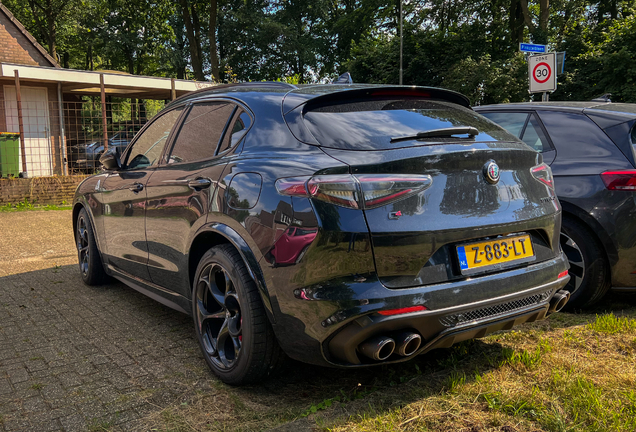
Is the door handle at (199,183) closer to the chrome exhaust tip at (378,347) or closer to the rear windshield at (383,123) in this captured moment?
the rear windshield at (383,123)

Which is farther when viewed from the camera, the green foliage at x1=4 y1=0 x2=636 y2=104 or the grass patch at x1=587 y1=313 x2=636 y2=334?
the green foliage at x1=4 y1=0 x2=636 y2=104

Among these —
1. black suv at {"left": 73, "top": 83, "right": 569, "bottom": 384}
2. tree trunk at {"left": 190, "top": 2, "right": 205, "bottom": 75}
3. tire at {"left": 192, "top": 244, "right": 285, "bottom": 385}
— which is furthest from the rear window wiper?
tree trunk at {"left": 190, "top": 2, "right": 205, "bottom": 75}

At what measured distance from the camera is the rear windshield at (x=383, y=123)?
108 inches

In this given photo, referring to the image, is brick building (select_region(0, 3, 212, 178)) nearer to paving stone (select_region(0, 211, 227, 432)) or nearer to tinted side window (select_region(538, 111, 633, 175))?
paving stone (select_region(0, 211, 227, 432))

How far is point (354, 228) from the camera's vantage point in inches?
96.4

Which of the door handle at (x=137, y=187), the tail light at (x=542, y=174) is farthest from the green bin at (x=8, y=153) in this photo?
the tail light at (x=542, y=174)

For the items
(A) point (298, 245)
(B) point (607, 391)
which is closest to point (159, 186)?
(A) point (298, 245)

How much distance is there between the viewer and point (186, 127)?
12.9ft

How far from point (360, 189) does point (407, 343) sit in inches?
28.4

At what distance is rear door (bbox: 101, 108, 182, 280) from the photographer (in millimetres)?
4156

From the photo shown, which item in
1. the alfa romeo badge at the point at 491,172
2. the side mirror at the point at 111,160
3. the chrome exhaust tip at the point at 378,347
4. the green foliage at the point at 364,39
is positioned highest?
the green foliage at the point at 364,39

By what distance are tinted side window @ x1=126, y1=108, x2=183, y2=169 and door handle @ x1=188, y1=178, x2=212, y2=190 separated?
0.84 metres

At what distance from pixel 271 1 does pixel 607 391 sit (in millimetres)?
41934

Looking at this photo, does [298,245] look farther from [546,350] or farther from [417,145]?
[546,350]
